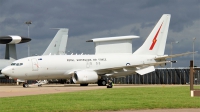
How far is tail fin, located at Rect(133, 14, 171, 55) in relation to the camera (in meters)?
63.4

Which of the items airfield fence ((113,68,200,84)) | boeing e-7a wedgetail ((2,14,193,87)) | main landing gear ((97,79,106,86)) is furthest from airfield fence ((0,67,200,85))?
main landing gear ((97,79,106,86))

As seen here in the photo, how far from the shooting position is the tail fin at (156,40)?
208 ft

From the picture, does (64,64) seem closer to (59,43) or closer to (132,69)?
(132,69)

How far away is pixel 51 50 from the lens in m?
74.6

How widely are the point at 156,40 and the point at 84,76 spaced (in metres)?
14.5

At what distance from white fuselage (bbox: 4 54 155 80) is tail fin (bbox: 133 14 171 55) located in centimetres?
146

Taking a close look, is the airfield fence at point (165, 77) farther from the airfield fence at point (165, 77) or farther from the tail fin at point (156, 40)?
the tail fin at point (156, 40)

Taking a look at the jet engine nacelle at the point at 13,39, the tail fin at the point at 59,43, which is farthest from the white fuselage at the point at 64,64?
the tail fin at the point at 59,43

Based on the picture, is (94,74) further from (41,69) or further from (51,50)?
(51,50)

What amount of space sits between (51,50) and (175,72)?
73.0 feet

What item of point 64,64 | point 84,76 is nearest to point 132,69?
point 84,76

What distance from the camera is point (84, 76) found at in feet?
181

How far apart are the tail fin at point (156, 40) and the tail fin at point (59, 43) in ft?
56.8

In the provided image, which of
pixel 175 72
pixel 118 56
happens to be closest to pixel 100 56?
pixel 118 56
